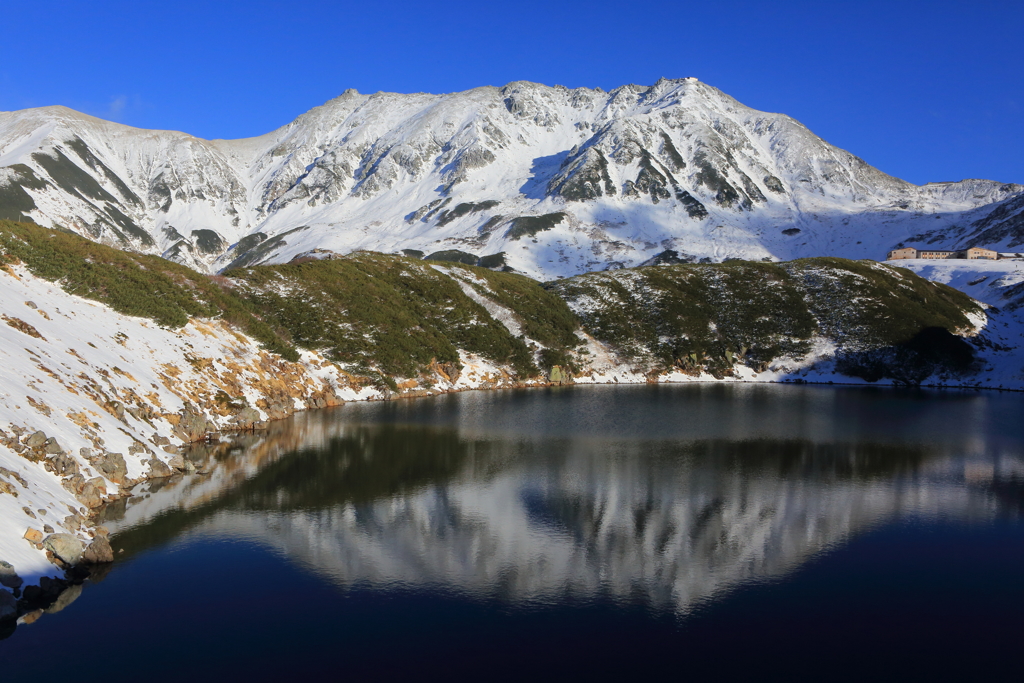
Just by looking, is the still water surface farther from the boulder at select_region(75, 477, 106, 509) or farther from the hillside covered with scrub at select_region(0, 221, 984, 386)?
the hillside covered with scrub at select_region(0, 221, 984, 386)

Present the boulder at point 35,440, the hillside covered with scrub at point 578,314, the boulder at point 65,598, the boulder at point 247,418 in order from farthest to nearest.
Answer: the hillside covered with scrub at point 578,314 → the boulder at point 247,418 → the boulder at point 35,440 → the boulder at point 65,598

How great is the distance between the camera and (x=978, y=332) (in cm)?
8488

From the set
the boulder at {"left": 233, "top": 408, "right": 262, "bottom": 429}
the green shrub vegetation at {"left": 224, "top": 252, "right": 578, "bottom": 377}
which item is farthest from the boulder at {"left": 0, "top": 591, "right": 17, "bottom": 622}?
the green shrub vegetation at {"left": 224, "top": 252, "right": 578, "bottom": 377}

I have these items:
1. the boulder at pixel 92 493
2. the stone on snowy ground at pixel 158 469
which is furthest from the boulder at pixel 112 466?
the stone on snowy ground at pixel 158 469

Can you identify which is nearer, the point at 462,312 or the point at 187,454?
the point at 187,454

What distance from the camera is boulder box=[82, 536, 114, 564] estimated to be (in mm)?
19273

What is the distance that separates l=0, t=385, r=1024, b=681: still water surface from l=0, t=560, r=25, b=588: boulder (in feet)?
4.03

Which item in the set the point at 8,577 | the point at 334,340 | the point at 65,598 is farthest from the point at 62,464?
the point at 334,340

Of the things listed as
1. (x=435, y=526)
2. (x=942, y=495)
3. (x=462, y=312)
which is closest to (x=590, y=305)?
(x=462, y=312)

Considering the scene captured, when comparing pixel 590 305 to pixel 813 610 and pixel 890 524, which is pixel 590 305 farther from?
pixel 813 610

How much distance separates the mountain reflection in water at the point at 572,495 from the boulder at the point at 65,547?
2.32 m

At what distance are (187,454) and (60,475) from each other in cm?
1048

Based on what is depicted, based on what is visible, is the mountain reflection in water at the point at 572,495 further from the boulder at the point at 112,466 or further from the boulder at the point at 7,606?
the boulder at the point at 7,606

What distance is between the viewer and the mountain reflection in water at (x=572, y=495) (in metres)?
20.2
